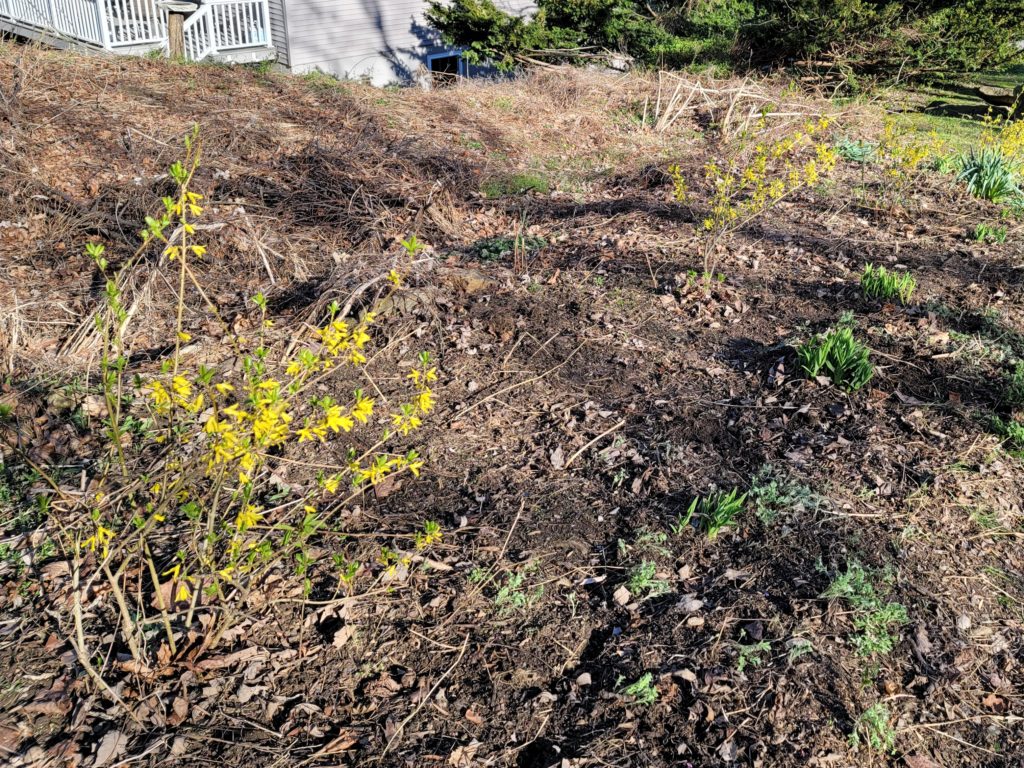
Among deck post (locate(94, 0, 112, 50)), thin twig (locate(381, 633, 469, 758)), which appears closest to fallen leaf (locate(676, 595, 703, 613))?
thin twig (locate(381, 633, 469, 758))

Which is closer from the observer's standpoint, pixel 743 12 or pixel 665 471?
pixel 665 471

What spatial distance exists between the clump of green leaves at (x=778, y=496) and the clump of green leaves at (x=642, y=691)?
100 cm

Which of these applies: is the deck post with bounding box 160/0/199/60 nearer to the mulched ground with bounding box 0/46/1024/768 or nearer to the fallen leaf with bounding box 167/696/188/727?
the mulched ground with bounding box 0/46/1024/768

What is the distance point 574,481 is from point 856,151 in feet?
21.1

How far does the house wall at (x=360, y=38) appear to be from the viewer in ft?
49.6

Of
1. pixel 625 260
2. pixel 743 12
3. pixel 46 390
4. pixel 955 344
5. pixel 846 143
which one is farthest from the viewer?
pixel 743 12

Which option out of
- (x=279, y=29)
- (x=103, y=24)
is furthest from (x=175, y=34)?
(x=279, y=29)

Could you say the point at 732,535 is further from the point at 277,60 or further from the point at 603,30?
the point at 277,60

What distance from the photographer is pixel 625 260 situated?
572cm

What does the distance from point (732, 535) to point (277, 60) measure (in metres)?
14.6

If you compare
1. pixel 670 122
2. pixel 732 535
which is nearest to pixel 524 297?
pixel 732 535

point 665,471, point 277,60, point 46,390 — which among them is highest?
point 277,60

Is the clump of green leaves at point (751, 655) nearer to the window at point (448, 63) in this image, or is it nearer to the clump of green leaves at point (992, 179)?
the clump of green leaves at point (992, 179)

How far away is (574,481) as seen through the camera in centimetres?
360
